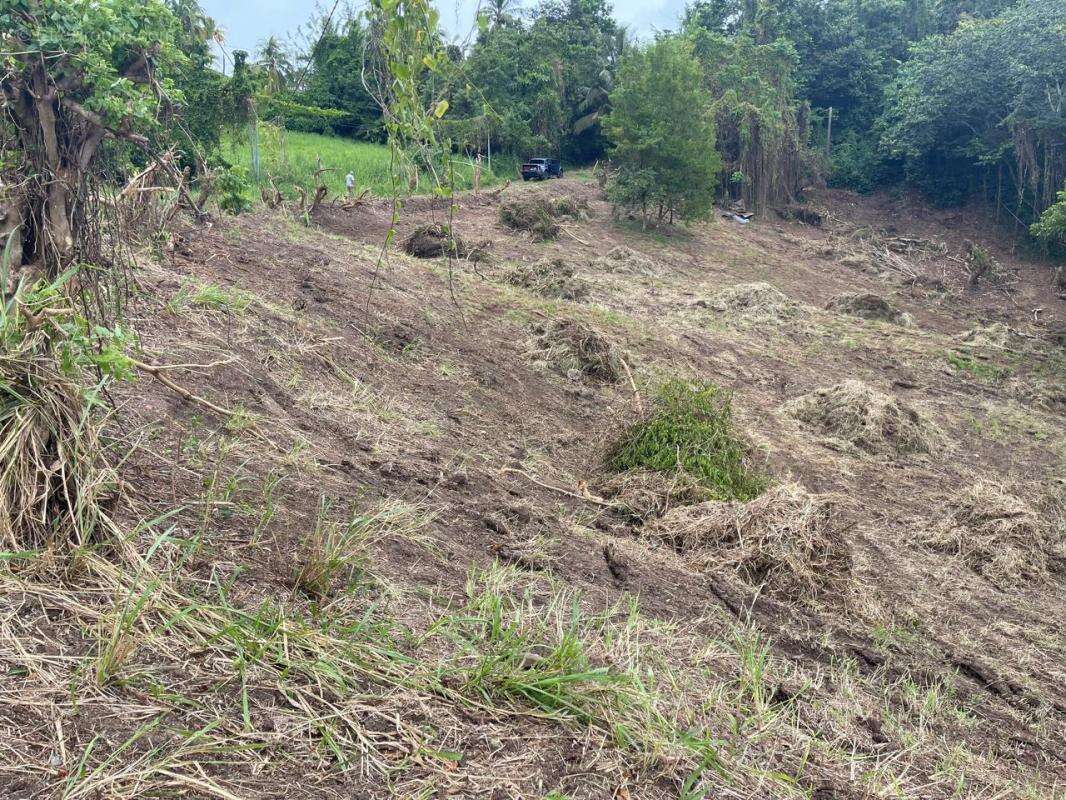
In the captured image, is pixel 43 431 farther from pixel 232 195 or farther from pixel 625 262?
pixel 625 262

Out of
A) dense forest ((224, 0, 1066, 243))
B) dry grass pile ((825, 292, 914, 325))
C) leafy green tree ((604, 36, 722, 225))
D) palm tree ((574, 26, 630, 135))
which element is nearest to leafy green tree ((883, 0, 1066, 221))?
dense forest ((224, 0, 1066, 243))

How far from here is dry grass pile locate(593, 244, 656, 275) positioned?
1388 cm

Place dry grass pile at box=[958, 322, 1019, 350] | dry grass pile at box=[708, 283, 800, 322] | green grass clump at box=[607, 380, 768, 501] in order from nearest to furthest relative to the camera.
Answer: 1. green grass clump at box=[607, 380, 768, 501]
2. dry grass pile at box=[958, 322, 1019, 350]
3. dry grass pile at box=[708, 283, 800, 322]

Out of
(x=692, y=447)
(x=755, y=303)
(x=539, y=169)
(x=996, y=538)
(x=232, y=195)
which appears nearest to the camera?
(x=692, y=447)

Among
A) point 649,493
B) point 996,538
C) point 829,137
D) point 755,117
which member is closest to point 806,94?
point 829,137

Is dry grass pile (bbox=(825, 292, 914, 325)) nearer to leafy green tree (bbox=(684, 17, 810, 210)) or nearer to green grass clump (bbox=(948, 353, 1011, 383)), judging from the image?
green grass clump (bbox=(948, 353, 1011, 383))

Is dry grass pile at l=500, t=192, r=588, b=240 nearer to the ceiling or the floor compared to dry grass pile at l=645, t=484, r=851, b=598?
nearer to the ceiling

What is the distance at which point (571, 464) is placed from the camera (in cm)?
567

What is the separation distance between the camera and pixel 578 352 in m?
7.66

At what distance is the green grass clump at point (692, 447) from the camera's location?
521cm

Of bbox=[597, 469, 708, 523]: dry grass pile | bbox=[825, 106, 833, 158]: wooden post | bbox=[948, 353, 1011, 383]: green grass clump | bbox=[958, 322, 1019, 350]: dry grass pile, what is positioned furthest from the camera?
bbox=[825, 106, 833, 158]: wooden post

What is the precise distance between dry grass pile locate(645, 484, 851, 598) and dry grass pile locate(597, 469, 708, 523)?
0.19m

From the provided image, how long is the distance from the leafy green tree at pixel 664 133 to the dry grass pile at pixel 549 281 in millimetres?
7496

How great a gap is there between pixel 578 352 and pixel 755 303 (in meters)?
5.74
